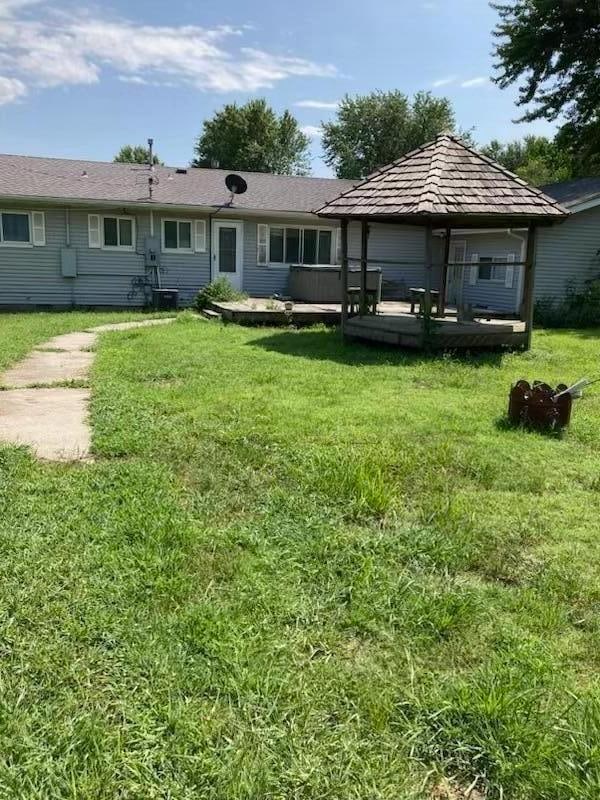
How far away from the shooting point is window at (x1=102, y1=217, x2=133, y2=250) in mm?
17922

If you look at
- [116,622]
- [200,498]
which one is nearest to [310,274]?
[200,498]

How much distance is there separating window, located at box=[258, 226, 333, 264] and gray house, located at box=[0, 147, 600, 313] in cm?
3

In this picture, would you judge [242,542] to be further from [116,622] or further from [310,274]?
[310,274]

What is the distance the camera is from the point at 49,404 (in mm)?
6316

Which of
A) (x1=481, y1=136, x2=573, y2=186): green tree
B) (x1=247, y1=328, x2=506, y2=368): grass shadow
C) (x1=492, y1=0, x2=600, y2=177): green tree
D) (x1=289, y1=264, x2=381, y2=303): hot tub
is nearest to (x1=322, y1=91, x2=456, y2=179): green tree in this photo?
(x1=481, y1=136, x2=573, y2=186): green tree

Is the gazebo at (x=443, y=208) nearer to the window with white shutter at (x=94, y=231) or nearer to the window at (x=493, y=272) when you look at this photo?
the window at (x=493, y=272)

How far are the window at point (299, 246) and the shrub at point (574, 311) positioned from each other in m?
6.84

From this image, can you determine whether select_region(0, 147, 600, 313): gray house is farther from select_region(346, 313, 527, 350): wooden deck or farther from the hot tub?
select_region(346, 313, 527, 350): wooden deck

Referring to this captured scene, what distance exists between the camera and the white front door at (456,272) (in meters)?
20.3

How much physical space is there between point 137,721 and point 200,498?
1.90 m

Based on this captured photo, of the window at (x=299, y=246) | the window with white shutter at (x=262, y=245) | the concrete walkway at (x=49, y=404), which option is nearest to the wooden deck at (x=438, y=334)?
the concrete walkway at (x=49, y=404)

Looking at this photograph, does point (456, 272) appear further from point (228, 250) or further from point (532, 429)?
point (532, 429)

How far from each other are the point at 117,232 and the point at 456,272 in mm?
10524

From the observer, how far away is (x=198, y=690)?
228cm
